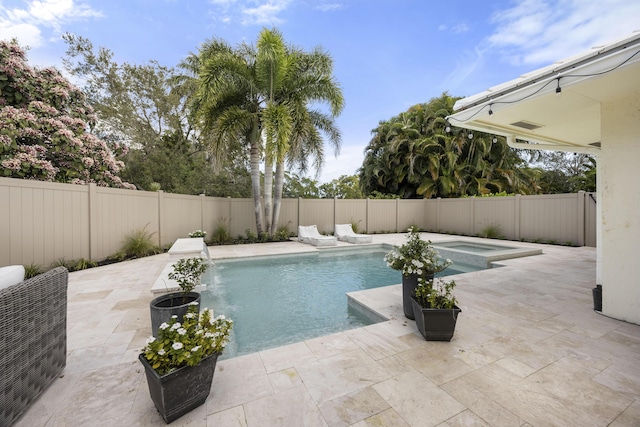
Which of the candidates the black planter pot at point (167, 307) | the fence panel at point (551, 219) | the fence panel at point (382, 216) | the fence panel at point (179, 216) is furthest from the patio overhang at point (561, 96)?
the fence panel at point (382, 216)

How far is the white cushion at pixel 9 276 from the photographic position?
5.84 feet

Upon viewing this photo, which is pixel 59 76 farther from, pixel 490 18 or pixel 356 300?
pixel 490 18

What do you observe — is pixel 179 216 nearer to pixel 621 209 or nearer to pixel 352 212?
pixel 352 212

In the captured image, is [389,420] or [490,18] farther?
[490,18]

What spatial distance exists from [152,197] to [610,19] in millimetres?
11221

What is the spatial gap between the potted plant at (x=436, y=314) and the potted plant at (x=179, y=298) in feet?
7.66

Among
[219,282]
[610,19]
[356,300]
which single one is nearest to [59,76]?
[219,282]

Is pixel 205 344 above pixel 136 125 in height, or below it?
below

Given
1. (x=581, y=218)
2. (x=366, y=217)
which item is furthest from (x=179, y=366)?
(x=366, y=217)

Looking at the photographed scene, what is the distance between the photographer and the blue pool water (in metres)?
3.52

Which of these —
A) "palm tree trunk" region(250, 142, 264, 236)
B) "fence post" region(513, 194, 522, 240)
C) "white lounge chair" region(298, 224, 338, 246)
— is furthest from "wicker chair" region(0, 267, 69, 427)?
"fence post" region(513, 194, 522, 240)

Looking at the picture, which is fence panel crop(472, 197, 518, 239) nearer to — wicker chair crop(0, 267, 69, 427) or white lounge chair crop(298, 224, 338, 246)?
white lounge chair crop(298, 224, 338, 246)

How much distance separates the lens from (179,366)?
172 centimetres

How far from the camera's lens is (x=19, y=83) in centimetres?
666
